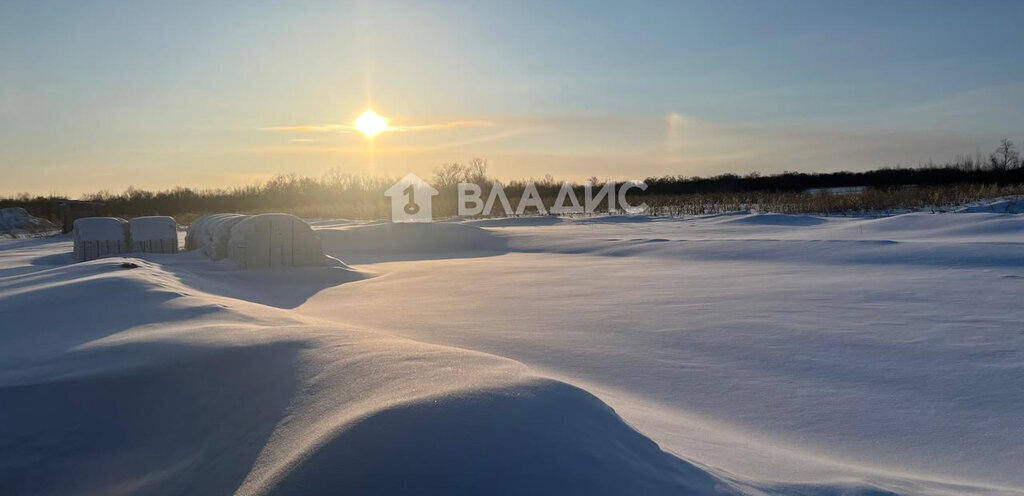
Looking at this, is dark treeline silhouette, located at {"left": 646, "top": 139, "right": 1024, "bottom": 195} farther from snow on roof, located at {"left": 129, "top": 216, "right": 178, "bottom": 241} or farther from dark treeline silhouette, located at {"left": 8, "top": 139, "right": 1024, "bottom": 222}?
snow on roof, located at {"left": 129, "top": 216, "right": 178, "bottom": 241}

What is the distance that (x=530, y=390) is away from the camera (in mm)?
1911

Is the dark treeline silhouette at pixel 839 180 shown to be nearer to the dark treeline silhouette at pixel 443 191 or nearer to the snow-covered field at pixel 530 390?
the dark treeline silhouette at pixel 443 191

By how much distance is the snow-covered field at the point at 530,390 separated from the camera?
5.44ft

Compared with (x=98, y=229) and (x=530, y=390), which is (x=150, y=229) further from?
(x=530, y=390)

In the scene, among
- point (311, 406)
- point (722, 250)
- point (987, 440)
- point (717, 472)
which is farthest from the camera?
point (722, 250)

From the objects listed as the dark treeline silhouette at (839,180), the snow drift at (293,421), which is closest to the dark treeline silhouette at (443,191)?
the dark treeline silhouette at (839,180)

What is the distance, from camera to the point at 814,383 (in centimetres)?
325

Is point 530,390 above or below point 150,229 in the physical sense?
below

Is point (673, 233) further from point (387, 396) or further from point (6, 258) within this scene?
point (6, 258)

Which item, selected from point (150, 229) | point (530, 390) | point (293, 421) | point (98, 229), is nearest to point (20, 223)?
point (98, 229)

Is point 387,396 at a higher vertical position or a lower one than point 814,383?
higher

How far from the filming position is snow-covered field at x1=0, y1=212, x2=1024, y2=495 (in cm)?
166

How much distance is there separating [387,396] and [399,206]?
2747cm

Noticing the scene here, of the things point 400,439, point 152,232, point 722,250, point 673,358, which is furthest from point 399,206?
point 400,439
